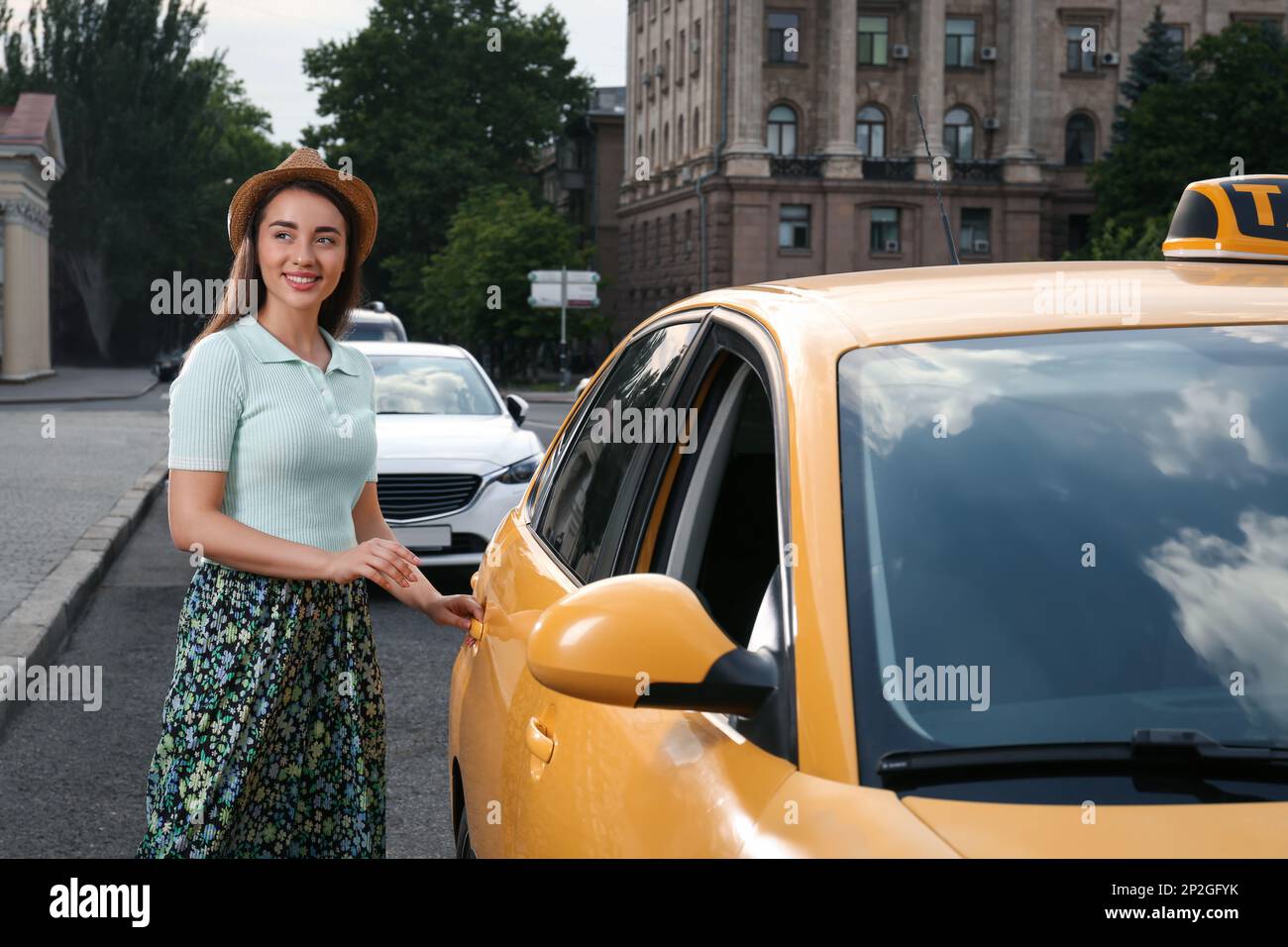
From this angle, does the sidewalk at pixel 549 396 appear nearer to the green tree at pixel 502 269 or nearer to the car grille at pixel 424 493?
the green tree at pixel 502 269

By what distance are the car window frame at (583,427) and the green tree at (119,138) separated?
71766 mm

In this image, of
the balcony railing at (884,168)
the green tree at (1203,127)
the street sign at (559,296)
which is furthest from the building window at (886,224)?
the street sign at (559,296)

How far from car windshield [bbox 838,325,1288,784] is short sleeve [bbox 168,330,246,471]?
1310 mm

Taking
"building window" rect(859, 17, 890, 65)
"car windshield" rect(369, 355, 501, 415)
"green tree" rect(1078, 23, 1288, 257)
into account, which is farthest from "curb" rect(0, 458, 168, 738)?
"building window" rect(859, 17, 890, 65)

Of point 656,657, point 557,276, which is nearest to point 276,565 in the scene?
point 656,657

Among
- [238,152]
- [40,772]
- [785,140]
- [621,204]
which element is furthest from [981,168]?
[40,772]

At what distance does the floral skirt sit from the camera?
305 centimetres

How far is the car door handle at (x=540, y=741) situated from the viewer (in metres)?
2.60

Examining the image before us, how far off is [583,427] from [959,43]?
6766cm

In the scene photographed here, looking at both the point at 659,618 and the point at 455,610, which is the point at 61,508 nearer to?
the point at 455,610

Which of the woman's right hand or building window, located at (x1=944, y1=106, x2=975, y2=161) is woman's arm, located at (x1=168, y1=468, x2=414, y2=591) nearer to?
the woman's right hand

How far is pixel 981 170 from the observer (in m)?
66.6

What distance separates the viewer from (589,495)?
3.29 m
